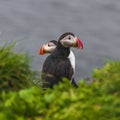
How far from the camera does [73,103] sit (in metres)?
6.44

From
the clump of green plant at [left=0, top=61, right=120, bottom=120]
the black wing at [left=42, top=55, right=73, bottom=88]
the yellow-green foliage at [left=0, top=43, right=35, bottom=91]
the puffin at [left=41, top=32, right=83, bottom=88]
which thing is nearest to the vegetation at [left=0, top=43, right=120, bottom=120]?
the clump of green plant at [left=0, top=61, right=120, bottom=120]

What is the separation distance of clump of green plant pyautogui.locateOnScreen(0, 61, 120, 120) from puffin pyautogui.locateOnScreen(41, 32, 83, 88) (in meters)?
6.65

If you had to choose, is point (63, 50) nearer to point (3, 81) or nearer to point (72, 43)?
point (72, 43)

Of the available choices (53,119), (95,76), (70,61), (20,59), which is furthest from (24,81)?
(70,61)

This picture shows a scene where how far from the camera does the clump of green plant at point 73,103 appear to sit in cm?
619

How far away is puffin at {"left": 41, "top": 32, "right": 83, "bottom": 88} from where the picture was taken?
1399cm

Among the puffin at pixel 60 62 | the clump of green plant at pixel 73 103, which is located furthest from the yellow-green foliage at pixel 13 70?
the puffin at pixel 60 62

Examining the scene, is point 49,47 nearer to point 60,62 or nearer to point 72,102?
point 60,62

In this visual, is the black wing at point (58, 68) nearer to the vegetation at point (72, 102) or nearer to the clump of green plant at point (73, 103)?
the vegetation at point (72, 102)

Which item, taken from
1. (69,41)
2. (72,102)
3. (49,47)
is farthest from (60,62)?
(72,102)

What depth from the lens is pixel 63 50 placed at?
14.8 metres

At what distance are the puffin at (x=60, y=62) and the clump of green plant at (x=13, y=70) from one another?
16.4ft

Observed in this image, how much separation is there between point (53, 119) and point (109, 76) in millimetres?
866

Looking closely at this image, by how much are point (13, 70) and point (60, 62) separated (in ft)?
20.6
